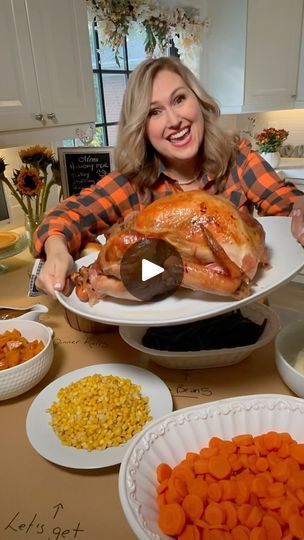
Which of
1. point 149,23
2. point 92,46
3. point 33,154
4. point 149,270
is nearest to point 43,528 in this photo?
point 149,270

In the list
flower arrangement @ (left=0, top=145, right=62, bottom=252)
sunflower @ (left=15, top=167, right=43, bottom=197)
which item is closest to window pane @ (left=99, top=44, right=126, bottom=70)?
flower arrangement @ (left=0, top=145, right=62, bottom=252)

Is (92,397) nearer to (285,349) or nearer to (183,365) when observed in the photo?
(183,365)

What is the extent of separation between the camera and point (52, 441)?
643 mm

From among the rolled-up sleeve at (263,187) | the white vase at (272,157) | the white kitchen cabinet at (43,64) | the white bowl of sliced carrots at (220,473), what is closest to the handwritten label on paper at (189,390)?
the white bowl of sliced carrots at (220,473)

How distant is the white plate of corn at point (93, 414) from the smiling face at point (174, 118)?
2.40ft

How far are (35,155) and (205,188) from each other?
0.71 m

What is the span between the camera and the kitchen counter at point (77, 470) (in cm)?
54

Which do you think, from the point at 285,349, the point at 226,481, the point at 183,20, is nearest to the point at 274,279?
the point at 285,349

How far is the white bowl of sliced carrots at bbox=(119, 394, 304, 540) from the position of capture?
0.50 metres

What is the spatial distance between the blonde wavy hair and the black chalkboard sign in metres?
0.41

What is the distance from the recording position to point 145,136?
1250 millimetres

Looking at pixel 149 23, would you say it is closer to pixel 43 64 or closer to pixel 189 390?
pixel 43 64

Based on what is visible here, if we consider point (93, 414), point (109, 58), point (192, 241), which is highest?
point (109, 58)

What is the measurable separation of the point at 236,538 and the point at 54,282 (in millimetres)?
504
